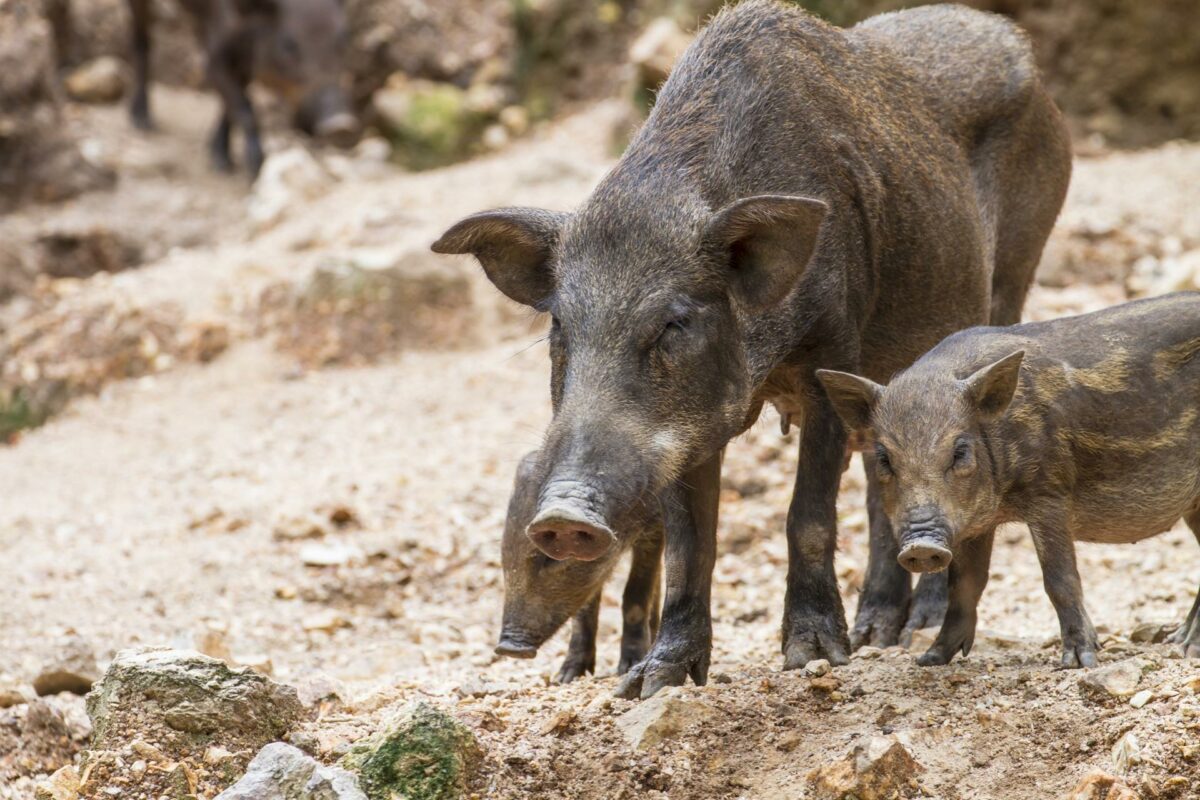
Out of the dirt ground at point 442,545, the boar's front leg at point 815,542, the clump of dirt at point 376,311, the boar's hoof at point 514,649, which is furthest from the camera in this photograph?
the clump of dirt at point 376,311

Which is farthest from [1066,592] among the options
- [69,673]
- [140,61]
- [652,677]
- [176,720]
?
[140,61]

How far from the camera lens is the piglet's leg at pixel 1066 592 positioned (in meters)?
4.89

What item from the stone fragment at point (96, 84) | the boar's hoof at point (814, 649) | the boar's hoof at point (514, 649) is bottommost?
the stone fragment at point (96, 84)

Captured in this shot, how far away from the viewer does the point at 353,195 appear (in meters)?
14.6

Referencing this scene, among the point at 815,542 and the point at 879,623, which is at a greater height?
the point at 815,542

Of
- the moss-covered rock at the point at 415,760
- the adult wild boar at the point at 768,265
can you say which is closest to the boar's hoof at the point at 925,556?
the adult wild boar at the point at 768,265

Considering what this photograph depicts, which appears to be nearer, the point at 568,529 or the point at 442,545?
the point at 568,529

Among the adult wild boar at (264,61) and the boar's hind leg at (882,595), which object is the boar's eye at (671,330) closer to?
the boar's hind leg at (882,595)

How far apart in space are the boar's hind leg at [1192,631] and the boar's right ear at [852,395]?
4.09 feet

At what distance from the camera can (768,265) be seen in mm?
4875

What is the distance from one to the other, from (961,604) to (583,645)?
1593 millimetres

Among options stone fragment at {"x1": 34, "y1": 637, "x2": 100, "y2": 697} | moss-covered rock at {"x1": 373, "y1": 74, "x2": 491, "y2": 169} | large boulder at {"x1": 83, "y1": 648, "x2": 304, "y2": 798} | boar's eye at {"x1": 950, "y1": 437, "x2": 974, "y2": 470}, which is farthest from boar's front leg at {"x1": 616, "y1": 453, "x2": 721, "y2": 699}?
moss-covered rock at {"x1": 373, "y1": 74, "x2": 491, "y2": 169}

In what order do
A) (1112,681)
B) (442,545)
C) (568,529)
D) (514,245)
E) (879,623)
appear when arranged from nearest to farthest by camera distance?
(568,529) < (1112,681) < (514,245) < (879,623) < (442,545)

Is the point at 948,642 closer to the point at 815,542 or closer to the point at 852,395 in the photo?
the point at 815,542
